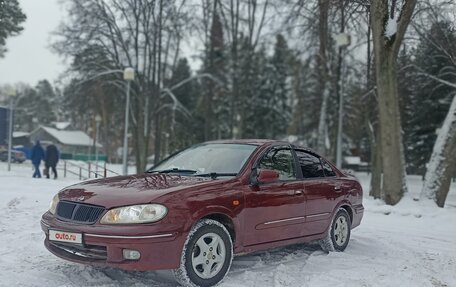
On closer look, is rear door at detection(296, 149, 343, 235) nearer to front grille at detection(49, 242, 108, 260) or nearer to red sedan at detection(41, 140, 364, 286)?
red sedan at detection(41, 140, 364, 286)

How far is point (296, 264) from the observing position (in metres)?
6.68

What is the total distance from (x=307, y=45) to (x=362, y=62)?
3.21m

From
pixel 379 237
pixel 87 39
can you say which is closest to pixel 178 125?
pixel 87 39

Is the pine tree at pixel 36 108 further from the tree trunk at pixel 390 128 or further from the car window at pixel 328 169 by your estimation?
the car window at pixel 328 169

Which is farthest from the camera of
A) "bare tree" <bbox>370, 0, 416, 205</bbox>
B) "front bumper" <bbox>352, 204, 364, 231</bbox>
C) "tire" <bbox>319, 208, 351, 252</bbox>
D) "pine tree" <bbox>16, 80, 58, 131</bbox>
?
"pine tree" <bbox>16, 80, 58, 131</bbox>

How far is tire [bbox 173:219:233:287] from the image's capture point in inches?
206

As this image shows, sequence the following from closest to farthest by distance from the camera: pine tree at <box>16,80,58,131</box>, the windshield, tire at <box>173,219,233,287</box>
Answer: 1. tire at <box>173,219,233,287</box>
2. the windshield
3. pine tree at <box>16,80,58,131</box>

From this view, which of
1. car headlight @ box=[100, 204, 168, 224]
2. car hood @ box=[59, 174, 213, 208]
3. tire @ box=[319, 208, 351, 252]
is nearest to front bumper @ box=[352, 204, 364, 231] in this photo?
tire @ box=[319, 208, 351, 252]

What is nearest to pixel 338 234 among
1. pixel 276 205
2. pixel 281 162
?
pixel 281 162

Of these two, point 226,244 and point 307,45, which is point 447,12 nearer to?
point 307,45

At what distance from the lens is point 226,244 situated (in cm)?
564

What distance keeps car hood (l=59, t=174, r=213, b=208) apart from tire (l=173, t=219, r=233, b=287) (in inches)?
19.4

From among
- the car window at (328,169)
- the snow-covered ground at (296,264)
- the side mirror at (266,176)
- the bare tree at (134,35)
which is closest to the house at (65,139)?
the bare tree at (134,35)

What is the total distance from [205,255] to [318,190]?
2391 millimetres
